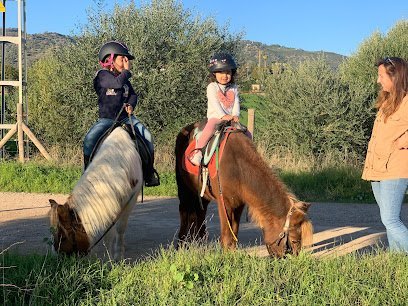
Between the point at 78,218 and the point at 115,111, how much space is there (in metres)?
2.24

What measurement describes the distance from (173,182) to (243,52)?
8.69m

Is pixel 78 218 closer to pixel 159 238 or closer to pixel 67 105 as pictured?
pixel 159 238

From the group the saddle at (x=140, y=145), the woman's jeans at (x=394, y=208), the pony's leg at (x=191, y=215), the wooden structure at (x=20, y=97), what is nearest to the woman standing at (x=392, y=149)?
the woman's jeans at (x=394, y=208)

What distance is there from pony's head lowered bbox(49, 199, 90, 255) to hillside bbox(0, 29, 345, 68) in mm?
14233

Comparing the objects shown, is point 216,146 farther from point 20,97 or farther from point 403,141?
point 20,97

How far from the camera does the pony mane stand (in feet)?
14.2

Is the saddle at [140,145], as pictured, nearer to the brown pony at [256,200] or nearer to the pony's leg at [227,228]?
the brown pony at [256,200]

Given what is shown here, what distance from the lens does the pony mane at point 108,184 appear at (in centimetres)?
433

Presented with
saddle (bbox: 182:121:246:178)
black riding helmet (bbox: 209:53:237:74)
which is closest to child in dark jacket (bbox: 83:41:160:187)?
saddle (bbox: 182:121:246:178)

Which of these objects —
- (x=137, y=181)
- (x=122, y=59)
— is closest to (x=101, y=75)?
(x=122, y=59)

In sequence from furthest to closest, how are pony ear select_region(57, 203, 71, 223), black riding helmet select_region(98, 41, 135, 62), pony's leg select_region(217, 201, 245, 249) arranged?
black riding helmet select_region(98, 41, 135, 62)
pony's leg select_region(217, 201, 245, 249)
pony ear select_region(57, 203, 71, 223)

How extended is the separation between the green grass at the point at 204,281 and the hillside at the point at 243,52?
14.5 meters

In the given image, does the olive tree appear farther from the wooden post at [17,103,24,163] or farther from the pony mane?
the pony mane

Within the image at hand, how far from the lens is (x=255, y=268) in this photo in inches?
167
